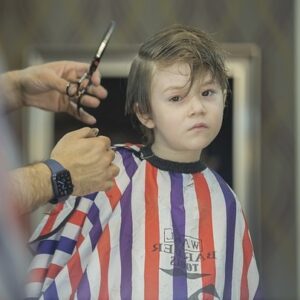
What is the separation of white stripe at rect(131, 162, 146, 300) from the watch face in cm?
9

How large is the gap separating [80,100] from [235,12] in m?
0.39

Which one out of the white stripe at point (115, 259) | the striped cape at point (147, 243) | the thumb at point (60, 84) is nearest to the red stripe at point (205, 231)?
the striped cape at point (147, 243)

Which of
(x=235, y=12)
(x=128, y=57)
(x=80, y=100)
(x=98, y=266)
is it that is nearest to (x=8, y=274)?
(x=98, y=266)

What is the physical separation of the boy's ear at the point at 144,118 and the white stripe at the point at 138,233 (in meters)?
0.05

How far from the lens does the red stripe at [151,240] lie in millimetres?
667

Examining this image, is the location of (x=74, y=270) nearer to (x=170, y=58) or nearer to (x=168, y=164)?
(x=168, y=164)

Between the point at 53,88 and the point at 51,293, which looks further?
the point at 53,88

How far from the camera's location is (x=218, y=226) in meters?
0.69

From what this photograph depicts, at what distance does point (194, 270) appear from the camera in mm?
675

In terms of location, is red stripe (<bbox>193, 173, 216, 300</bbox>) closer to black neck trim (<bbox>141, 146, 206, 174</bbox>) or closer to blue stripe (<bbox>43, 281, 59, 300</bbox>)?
black neck trim (<bbox>141, 146, 206, 174</bbox>)

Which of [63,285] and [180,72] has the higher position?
[180,72]

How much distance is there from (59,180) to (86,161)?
5cm

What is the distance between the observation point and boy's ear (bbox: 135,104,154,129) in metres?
0.71

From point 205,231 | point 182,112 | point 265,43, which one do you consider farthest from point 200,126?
point 265,43
